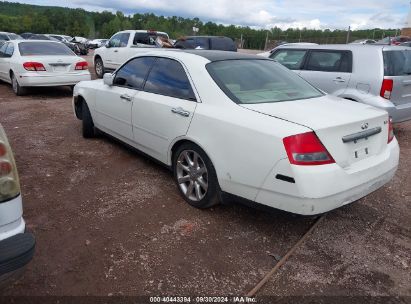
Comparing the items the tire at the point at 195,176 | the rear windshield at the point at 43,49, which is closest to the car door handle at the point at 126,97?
the tire at the point at 195,176

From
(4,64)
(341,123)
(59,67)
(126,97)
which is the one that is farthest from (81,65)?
(341,123)

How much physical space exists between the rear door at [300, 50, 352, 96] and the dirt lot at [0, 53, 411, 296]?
2.35 metres

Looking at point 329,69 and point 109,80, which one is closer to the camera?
point 109,80

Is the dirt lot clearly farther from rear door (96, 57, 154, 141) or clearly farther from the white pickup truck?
the white pickup truck

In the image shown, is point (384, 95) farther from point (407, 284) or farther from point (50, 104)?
point (50, 104)

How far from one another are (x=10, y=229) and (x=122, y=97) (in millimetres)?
2993

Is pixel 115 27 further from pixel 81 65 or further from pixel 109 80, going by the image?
pixel 109 80

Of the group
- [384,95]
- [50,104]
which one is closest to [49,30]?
[50,104]

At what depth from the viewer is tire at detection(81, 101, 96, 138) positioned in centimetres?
593

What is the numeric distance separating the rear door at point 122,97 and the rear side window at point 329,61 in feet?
12.4

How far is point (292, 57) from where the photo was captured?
25.7 ft

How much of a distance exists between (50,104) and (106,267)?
23.5 feet

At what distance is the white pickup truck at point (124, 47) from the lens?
1277 centimetres

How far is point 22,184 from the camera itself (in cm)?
436
